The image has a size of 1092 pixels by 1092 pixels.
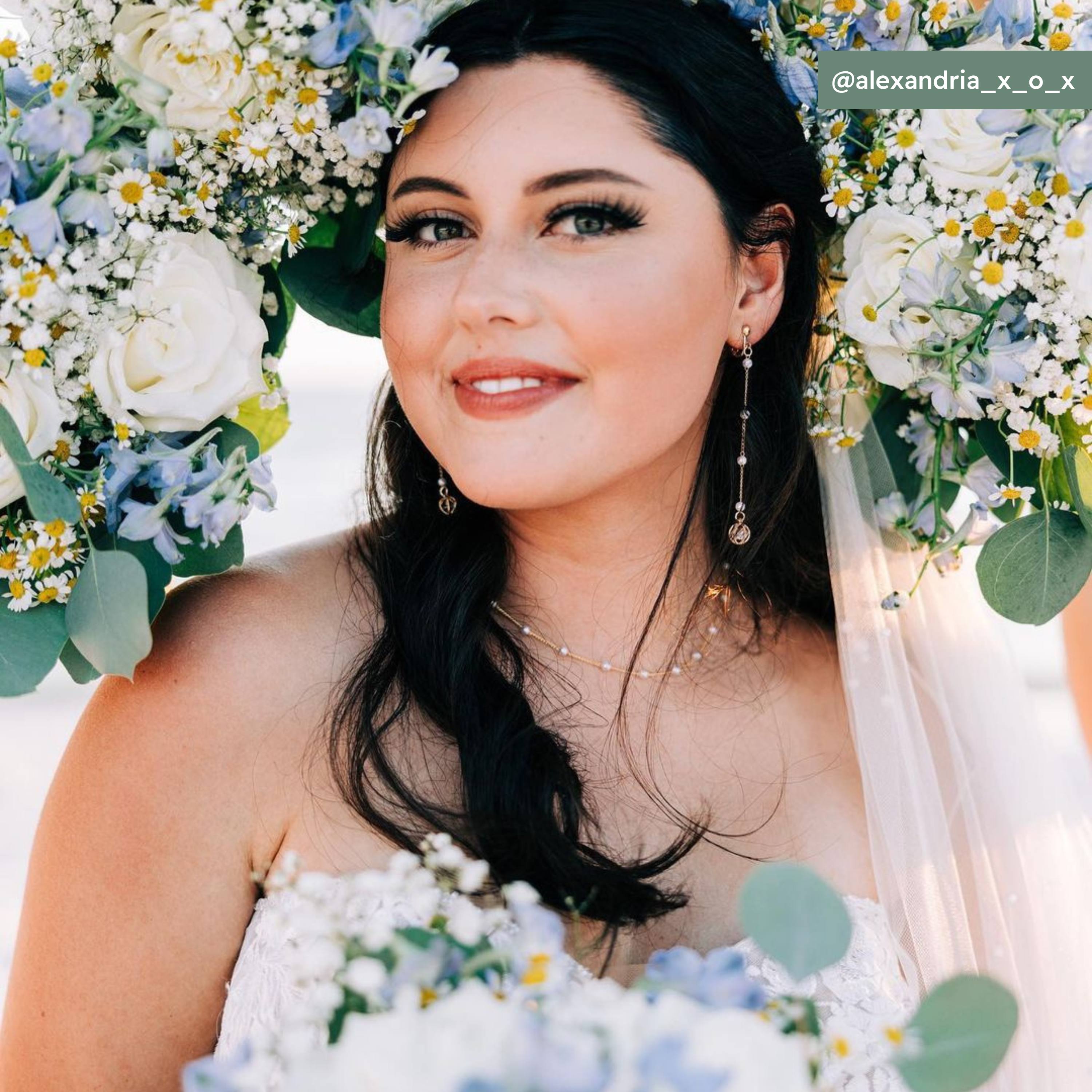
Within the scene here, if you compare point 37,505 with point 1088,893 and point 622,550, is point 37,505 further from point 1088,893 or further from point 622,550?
point 1088,893

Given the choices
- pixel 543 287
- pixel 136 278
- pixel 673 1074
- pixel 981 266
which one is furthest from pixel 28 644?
pixel 981 266

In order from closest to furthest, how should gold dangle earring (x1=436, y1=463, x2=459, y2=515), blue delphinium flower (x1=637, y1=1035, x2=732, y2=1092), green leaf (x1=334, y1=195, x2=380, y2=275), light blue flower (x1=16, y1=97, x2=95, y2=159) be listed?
blue delphinium flower (x1=637, y1=1035, x2=732, y2=1092), light blue flower (x1=16, y1=97, x2=95, y2=159), green leaf (x1=334, y1=195, x2=380, y2=275), gold dangle earring (x1=436, y1=463, x2=459, y2=515)

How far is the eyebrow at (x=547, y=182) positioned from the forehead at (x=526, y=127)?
0.03 feet

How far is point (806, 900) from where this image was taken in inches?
42.2

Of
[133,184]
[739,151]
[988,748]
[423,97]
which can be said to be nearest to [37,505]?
[133,184]

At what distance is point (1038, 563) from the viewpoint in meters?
2.14

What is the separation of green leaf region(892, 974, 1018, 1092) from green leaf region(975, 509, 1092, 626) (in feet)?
3.83

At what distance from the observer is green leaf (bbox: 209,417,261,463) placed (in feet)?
6.57

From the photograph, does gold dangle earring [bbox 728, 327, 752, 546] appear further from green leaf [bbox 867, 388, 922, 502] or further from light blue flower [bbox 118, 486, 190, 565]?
light blue flower [bbox 118, 486, 190, 565]

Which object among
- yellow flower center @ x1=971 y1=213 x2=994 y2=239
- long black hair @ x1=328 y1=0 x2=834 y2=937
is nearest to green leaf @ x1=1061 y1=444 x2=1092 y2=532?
yellow flower center @ x1=971 y1=213 x2=994 y2=239

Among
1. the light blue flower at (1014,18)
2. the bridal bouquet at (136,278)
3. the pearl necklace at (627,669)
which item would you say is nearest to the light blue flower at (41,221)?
the bridal bouquet at (136,278)

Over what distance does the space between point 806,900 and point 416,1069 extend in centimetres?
36

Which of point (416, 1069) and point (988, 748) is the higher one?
point (416, 1069)

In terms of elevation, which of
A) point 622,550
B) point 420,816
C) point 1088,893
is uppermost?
point 622,550
